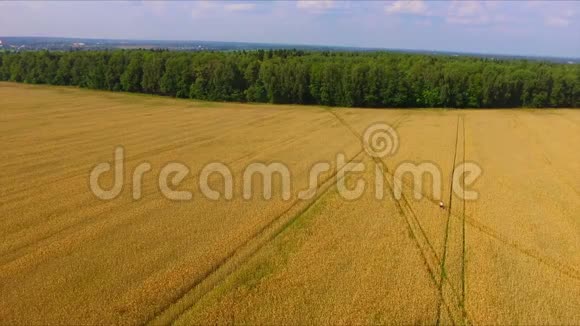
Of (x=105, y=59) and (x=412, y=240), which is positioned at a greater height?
(x=105, y=59)

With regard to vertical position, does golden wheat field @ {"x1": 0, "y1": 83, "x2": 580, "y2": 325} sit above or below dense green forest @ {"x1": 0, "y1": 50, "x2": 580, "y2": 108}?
below

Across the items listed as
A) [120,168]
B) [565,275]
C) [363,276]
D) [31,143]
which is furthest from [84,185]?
[565,275]

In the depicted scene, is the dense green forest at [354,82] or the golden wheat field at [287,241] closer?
the golden wheat field at [287,241]

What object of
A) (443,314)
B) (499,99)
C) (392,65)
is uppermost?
(392,65)

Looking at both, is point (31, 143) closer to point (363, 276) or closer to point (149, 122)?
point (149, 122)

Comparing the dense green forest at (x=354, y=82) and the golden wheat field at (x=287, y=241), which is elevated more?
the dense green forest at (x=354, y=82)

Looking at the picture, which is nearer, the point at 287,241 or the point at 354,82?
the point at 287,241

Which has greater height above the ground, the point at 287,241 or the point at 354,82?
the point at 354,82

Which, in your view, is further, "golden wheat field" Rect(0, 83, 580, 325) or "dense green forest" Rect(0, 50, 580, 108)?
"dense green forest" Rect(0, 50, 580, 108)
